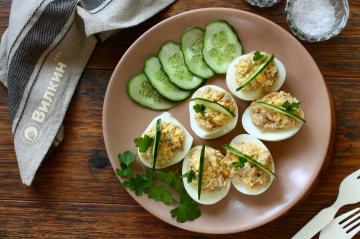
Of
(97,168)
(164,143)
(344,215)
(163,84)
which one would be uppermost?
(163,84)

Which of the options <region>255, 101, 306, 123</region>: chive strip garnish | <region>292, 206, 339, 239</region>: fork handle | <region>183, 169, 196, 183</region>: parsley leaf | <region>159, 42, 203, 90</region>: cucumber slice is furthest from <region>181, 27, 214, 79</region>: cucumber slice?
<region>292, 206, 339, 239</region>: fork handle

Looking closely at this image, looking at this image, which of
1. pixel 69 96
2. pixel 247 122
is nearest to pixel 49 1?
pixel 69 96

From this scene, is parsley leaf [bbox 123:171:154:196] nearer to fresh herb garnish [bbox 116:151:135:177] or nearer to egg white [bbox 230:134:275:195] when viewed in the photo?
fresh herb garnish [bbox 116:151:135:177]

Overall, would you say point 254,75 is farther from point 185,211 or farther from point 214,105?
point 185,211

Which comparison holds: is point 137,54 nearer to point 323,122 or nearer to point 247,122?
point 247,122

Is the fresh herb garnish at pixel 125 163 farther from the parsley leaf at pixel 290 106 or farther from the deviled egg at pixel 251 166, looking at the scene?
the parsley leaf at pixel 290 106

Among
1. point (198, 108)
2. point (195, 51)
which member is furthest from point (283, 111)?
point (195, 51)
